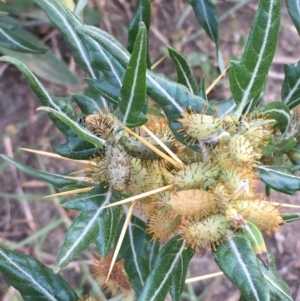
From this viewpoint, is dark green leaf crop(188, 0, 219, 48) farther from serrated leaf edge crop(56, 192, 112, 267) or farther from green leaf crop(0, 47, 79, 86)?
green leaf crop(0, 47, 79, 86)

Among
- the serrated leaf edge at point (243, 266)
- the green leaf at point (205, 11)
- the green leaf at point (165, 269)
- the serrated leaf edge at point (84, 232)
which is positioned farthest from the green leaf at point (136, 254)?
the green leaf at point (205, 11)

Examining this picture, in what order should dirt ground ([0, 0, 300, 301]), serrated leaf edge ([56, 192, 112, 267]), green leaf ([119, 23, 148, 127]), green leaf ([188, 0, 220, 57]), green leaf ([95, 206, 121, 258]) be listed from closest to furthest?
green leaf ([119, 23, 148, 127]) < serrated leaf edge ([56, 192, 112, 267]) < green leaf ([95, 206, 121, 258]) < green leaf ([188, 0, 220, 57]) < dirt ground ([0, 0, 300, 301])

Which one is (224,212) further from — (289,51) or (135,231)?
(289,51)

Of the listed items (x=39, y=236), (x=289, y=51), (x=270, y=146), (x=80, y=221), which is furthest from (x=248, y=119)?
(x=289, y=51)

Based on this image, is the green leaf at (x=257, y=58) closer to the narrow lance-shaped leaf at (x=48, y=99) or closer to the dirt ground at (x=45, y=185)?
the narrow lance-shaped leaf at (x=48, y=99)

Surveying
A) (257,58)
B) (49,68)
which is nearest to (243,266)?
(257,58)

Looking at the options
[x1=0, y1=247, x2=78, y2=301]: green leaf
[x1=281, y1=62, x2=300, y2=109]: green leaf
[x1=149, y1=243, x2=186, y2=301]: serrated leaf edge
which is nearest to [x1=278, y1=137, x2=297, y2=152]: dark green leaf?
[x1=281, y1=62, x2=300, y2=109]: green leaf
